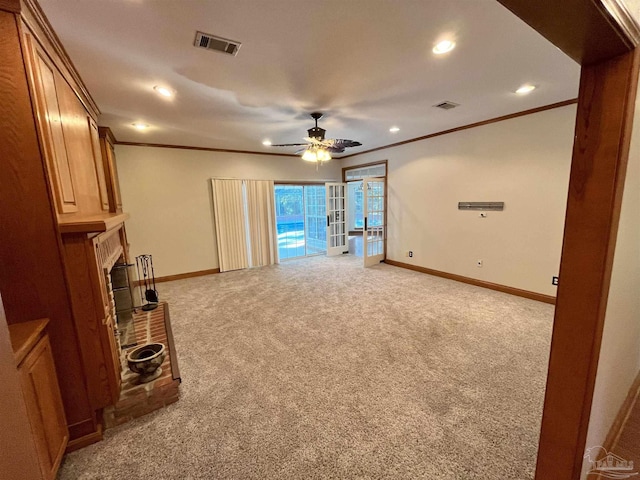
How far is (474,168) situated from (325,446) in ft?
14.0

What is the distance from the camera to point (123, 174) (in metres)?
4.62

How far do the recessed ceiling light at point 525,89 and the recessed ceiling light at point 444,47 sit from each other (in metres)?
1.34

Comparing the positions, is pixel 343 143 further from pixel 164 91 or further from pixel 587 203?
pixel 587 203

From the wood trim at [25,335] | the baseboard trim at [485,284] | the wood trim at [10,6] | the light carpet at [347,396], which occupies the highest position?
the wood trim at [10,6]

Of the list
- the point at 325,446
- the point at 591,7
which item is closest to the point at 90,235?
the point at 325,446

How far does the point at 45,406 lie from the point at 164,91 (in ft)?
8.64

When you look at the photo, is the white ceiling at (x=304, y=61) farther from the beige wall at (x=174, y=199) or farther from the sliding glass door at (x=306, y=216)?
the sliding glass door at (x=306, y=216)

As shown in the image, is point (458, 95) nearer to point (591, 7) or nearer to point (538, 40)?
point (538, 40)

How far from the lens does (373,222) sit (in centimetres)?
584

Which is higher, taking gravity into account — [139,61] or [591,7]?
[139,61]

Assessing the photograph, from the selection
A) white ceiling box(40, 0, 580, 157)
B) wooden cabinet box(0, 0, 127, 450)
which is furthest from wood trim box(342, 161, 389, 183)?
wooden cabinet box(0, 0, 127, 450)

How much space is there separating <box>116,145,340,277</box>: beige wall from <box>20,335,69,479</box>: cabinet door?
378 cm

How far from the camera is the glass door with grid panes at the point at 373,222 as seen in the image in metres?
5.67

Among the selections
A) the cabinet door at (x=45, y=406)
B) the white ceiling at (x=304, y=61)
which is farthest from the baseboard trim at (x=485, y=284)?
the cabinet door at (x=45, y=406)
